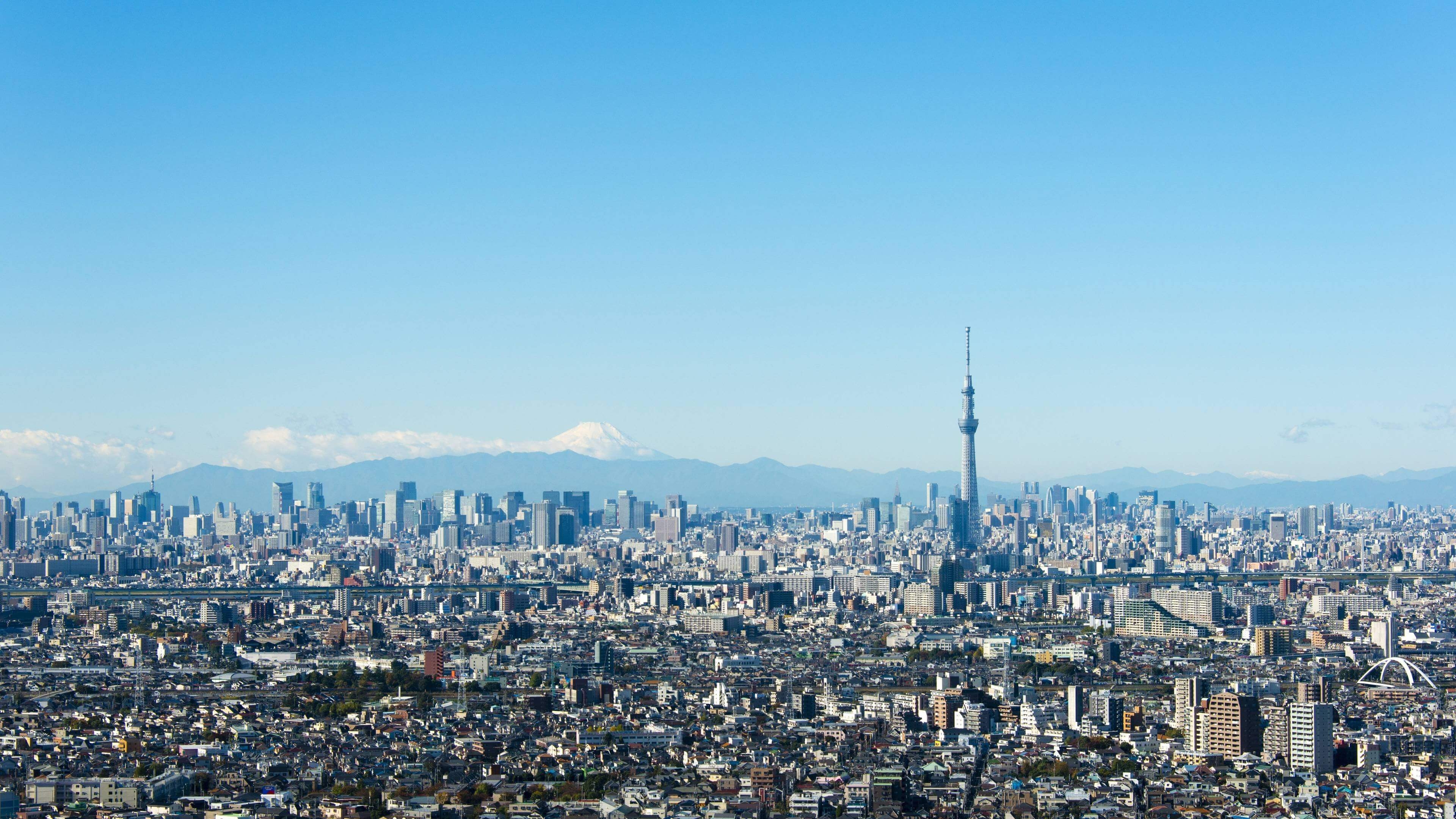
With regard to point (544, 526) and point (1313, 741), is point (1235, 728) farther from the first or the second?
point (544, 526)

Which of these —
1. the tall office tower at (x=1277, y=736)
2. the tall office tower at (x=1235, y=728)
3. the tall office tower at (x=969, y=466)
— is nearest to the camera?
the tall office tower at (x=1277, y=736)

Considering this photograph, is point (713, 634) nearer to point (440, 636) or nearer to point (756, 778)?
point (440, 636)

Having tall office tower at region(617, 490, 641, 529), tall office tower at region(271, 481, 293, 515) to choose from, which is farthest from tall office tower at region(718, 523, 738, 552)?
tall office tower at region(271, 481, 293, 515)

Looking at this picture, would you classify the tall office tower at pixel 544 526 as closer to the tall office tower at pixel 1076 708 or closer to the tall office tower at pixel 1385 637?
the tall office tower at pixel 1385 637

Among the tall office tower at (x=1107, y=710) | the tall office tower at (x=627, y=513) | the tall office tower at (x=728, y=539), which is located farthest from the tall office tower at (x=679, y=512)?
the tall office tower at (x=1107, y=710)

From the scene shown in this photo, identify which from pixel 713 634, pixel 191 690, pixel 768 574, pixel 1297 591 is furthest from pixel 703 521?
pixel 191 690

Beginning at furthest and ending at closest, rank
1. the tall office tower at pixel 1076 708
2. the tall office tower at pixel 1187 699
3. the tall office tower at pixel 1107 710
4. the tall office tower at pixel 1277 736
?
1. the tall office tower at pixel 1076 708
2. the tall office tower at pixel 1107 710
3. the tall office tower at pixel 1187 699
4. the tall office tower at pixel 1277 736

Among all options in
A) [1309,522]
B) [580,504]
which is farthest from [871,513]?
[1309,522]
